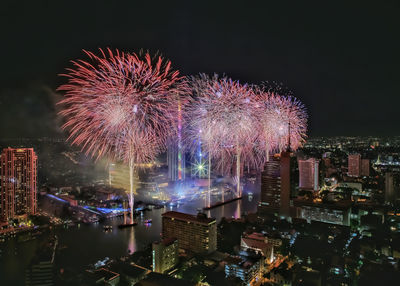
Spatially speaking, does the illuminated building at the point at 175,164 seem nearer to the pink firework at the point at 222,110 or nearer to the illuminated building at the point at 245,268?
the pink firework at the point at 222,110

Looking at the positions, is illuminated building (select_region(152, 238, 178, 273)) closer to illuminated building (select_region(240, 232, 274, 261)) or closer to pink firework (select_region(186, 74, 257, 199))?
illuminated building (select_region(240, 232, 274, 261))

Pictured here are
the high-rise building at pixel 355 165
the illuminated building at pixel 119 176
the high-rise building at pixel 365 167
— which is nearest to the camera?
the high-rise building at pixel 365 167

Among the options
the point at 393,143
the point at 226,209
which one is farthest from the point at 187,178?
the point at 393,143

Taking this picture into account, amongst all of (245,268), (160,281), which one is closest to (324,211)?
(245,268)

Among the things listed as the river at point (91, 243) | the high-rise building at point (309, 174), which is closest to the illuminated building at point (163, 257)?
the river at point (91, 243)

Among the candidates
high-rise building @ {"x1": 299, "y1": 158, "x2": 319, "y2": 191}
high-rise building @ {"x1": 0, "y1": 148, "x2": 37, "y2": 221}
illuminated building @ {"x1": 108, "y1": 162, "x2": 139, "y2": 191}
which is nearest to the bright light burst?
high-rise building @ {"x1": 0, "y1": 148, "x2": 37, "y2": 221}
